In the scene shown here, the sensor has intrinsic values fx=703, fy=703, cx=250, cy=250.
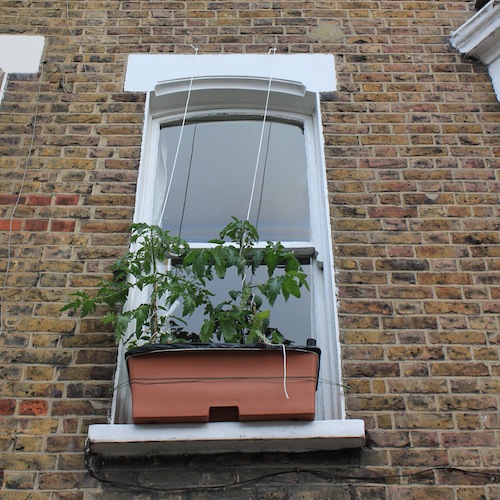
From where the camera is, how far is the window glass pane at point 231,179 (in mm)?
4391

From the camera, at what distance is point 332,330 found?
3.77m

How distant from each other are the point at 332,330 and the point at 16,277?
5.70 ft

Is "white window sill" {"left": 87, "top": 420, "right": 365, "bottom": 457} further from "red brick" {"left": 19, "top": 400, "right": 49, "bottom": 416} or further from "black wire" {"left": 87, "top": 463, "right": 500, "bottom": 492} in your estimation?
"red brick" {"left": 19, "top": 400, "right": 49, "bottom": 416}

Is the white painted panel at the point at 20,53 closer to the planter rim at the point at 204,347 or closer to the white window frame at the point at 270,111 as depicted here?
the white window frame at the point at 270,111

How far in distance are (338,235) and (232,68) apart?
58.9 inches

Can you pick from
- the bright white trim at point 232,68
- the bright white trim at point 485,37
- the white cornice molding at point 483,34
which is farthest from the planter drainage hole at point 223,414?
the white cornice molding at point 483,34

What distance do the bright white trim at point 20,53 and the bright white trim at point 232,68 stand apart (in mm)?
635

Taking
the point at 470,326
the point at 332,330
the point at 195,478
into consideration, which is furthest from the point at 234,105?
the point at 195,478

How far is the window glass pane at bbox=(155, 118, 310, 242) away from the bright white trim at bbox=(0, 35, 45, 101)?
38.9 inches

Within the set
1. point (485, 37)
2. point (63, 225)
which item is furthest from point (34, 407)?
point (485, 37)

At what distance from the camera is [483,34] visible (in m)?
4.71

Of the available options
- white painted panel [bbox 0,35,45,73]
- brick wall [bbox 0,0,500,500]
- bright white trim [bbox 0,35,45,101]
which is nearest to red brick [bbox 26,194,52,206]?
brick wall [bbox 0,0,500,500]

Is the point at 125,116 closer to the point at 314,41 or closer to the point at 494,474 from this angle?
the point at 314,41

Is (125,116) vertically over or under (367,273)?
over
